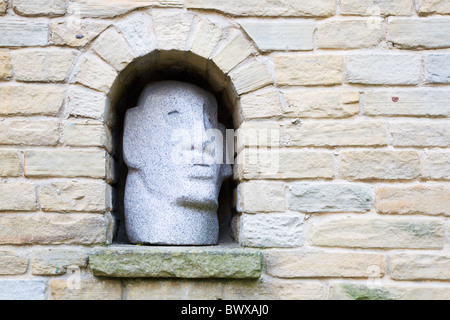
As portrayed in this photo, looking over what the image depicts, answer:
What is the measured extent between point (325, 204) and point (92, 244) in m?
1.28

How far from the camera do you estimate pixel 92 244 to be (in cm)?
250

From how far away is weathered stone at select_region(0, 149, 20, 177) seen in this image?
249 cm

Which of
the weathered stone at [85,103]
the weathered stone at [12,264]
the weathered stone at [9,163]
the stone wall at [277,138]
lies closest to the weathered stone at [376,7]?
the stone wall at [277,138]

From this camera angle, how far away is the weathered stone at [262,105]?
2568 millimetres

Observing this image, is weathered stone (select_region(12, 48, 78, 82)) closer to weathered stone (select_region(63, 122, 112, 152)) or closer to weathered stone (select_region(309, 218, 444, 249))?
weathered stone (select_region(63, 122, 112, 152))

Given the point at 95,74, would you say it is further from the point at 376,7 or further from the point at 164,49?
the point at 376,7

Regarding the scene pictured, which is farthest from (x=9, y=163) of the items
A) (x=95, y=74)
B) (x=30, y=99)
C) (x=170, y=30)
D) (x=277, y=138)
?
(x=277, y=138)

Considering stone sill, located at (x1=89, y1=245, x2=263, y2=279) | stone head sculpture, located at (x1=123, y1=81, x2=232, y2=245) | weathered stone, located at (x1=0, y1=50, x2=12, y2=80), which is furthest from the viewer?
stone head sculpture, located at (x1=123, y1=81, x2=232, y2=245)

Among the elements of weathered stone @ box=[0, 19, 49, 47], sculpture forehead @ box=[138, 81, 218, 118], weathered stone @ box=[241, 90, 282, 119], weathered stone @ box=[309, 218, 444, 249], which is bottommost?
weathered stone @ box=[309, 218, 444, 249]

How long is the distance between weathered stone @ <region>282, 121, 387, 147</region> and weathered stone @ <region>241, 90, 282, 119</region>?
11 cm

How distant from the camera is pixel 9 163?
2490 mm

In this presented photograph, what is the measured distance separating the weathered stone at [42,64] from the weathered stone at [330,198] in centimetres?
142

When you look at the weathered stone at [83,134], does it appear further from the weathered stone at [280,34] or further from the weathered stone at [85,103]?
the weathered stone at [280,34]

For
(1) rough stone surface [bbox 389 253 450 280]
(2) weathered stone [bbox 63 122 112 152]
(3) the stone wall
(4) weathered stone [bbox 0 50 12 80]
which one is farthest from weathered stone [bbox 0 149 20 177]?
(1) rough stone surface [bbox 389 253 450 280]
